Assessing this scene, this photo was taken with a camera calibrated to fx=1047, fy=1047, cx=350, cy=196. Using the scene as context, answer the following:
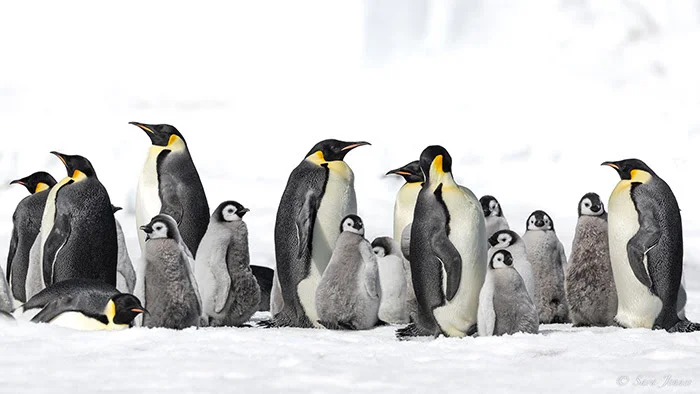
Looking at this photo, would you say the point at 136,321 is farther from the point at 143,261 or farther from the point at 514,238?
the point at 514,238

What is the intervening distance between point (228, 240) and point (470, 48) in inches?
539

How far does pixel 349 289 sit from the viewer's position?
5.39 meters

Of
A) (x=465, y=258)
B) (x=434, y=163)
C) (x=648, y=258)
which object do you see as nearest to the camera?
(x=465, y=258)

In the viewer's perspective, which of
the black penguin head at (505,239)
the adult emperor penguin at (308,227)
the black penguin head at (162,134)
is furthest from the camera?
the black penguin head at (162,134)

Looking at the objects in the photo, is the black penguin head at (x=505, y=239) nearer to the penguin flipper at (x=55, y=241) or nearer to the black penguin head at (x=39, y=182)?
the penguin flipper at (x=55, y=241)

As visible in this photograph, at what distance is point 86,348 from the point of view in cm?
362

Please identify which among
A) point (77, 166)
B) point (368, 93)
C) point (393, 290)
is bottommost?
point (393, 290)

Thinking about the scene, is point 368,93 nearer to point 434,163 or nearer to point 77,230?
point 77,230

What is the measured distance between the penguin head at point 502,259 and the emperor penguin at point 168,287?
4.47 feet

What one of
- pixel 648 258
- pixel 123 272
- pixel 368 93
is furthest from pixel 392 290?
pixel 368 93

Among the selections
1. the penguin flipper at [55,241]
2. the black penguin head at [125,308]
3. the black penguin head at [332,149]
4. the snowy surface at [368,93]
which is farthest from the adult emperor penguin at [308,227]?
the snowy surface at [368,93]

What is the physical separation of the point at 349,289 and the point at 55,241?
1649mm

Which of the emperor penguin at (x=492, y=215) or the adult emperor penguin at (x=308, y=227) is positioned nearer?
the adult emperor penguin at (x=308, y=227)

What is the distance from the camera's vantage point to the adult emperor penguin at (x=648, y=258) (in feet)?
17.5
